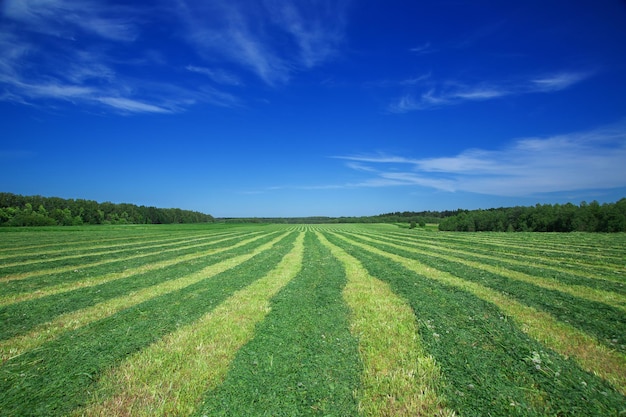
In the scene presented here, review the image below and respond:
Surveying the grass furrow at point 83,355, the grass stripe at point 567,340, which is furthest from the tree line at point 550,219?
the grass furrow at point 83,355

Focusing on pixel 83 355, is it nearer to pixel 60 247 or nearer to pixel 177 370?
pixel 177 370

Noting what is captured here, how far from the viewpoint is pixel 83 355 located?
5.72 meters

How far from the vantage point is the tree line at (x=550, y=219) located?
54.9 metres

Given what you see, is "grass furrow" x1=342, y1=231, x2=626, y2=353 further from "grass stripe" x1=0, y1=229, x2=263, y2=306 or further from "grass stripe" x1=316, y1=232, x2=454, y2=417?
"grass stripe" x1=0, y1=229, x2=263, y2=306

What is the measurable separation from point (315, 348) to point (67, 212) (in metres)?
129

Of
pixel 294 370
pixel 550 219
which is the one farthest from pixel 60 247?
pixel 550 219

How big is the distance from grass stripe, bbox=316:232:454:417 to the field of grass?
0.12ft

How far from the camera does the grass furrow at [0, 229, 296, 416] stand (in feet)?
14.1

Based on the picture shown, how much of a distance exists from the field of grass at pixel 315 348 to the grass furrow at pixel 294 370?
0.10 ft

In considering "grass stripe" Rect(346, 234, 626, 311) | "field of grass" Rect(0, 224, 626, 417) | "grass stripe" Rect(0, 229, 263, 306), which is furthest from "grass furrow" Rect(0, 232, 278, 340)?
"grass stripe" Rect(346, 234, 626, 311)

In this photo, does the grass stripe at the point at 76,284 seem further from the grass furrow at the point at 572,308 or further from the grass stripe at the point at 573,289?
the grass stripe at the point at 573,289

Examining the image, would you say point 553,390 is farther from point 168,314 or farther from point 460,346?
point 168,314

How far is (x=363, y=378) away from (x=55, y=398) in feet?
16.9

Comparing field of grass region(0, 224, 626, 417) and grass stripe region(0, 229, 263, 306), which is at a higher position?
field of grass region(0, 224, 626, 417)
